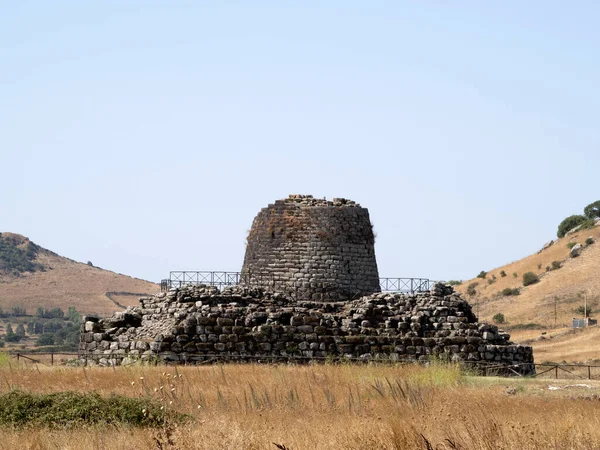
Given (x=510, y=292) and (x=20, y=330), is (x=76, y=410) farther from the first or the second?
(x=20, y=330)

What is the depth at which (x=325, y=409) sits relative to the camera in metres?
15.8

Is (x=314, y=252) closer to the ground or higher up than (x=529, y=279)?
closer to the ground

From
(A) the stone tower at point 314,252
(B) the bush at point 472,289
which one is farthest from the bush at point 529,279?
(A) the stone tower at point 314,252

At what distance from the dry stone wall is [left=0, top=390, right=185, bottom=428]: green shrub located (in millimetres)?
8042

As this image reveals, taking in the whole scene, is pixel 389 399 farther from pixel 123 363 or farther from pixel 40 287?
pixel 40 287

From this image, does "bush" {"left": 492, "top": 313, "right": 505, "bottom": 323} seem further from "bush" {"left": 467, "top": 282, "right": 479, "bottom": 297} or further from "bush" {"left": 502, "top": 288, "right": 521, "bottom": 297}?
"bush" {"left": 467, "top": 282, "right": 479, "bottom": 297}

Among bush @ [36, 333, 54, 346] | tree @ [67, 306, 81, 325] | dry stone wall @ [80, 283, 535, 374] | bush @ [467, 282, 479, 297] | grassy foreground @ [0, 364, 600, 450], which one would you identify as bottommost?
grassy foreground @ [0, 364, 600, 450]

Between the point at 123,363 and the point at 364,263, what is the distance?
7.85 meters

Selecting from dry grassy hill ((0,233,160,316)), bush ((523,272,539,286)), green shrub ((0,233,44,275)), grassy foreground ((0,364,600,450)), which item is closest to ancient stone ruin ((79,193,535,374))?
grassy foreground ((0,364,600,450))

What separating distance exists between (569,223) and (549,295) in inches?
987

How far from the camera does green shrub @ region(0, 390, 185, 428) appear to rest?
47.5 feet

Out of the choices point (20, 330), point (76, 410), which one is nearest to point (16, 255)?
point (20, 330)

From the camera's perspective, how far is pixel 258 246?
96.0 feet

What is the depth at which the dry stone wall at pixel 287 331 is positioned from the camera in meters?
24.7
